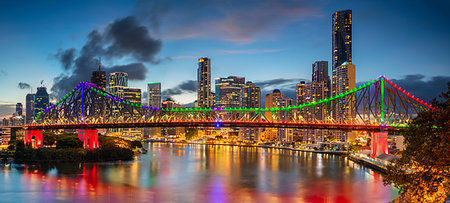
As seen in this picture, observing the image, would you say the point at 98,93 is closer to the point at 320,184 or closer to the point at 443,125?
the point at 320,184

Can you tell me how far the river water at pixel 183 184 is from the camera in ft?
125

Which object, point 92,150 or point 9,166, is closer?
point 9,166

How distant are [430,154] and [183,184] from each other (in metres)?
30.7

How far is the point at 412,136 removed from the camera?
21.6 meters

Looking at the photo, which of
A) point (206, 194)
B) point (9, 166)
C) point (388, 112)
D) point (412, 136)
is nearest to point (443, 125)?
point (412, 136)

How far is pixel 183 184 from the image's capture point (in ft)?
153

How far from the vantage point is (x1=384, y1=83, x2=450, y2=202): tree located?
762 inches

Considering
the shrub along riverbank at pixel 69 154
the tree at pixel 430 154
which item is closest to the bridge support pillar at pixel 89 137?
the shrub along riverbank at pixel 69 154

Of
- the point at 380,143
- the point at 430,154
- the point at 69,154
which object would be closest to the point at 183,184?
the point at 69,154

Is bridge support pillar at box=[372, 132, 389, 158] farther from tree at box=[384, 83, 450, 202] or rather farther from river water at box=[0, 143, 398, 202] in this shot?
tree at box=[384, 83, 450, 202]

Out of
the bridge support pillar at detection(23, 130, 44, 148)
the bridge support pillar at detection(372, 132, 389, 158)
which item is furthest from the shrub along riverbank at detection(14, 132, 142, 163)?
the bridge support pillar at detection(372, 132, 389, 158)

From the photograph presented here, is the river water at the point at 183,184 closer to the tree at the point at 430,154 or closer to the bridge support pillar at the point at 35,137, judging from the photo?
the tree at the point at 430,154

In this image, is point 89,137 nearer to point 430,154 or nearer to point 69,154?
point 69,154

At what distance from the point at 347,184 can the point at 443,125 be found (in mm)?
28997
